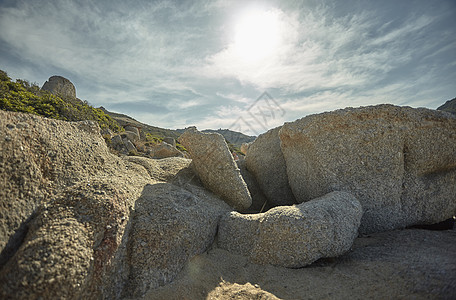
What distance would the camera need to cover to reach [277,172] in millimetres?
4672

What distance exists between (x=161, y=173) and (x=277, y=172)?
7.78 feet

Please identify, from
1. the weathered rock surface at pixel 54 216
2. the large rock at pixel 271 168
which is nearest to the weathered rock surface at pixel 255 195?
the large rock at pixel 271 168

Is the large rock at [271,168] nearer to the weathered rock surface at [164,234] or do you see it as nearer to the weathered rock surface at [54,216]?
the weathered rock surface at [164,234]

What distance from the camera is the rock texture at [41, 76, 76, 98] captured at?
21859 millimetres

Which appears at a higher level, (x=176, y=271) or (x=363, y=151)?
(x=363, y=151)

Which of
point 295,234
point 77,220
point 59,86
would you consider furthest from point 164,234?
point 59,86

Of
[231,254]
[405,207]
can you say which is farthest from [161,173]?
[405,207]

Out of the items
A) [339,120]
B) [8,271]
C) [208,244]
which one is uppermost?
[339,120]

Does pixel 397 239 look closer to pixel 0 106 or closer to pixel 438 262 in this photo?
pixel 438 262

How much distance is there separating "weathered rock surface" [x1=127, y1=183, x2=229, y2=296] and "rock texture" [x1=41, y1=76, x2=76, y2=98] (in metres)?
24.8

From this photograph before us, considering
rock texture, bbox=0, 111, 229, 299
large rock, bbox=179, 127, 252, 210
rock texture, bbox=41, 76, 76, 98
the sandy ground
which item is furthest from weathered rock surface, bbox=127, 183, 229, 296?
rock texture, bbox=41, 76, 76, 98

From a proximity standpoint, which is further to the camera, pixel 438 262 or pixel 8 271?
pixel 438 262

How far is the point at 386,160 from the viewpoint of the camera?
355 cm

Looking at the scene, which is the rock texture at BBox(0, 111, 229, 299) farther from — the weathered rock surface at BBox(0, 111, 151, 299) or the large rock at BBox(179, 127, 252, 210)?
the large rock at BBox(179, 127, 252, 210)
